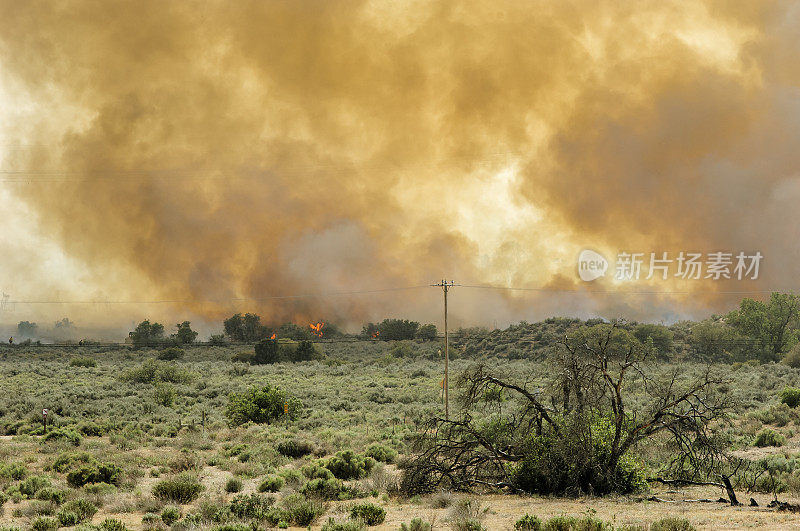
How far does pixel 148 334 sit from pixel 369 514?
390ft

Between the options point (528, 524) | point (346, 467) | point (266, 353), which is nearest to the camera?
point (528, 524)

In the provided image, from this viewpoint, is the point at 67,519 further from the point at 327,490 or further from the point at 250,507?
the point at 327,490

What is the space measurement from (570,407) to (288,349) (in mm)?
80261

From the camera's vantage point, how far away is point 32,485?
69.3ft

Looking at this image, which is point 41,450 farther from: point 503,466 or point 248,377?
point 248,377

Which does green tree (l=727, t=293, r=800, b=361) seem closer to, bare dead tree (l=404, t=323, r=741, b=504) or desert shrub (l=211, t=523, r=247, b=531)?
bare dead tree (l=404, t=323, r=741, b=504)

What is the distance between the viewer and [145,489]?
22094 mm

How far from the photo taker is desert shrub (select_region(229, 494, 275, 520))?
55.6ft

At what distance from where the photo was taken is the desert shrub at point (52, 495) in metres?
19.4

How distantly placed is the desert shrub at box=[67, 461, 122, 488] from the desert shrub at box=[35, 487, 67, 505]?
6.98ft

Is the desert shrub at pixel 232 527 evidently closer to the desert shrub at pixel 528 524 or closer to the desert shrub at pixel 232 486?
the desert shrub at pixel 528 524

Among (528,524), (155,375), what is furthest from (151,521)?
(155,375)

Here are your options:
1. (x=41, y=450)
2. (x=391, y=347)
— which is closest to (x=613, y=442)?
Answer: (x=41, y=450)

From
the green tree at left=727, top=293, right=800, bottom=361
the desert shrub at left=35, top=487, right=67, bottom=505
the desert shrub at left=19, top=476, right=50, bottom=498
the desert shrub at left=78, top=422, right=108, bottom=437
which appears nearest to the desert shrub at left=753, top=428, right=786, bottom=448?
the desert shrub at left=35, top=487, right=67, bottom=505
